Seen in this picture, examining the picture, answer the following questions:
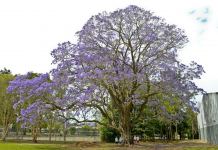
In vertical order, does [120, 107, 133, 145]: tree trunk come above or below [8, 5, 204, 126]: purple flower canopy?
below

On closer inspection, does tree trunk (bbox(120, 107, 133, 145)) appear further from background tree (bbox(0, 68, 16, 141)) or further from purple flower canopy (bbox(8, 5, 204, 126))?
background tree (bbox(0, 68, 16, 141))

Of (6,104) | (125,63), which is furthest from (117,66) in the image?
(6,104)

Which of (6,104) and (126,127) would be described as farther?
(6,104)

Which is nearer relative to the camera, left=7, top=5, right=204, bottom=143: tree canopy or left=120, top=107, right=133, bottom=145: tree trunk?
left=7, top=5, right=204, bottom=143: tree canopy

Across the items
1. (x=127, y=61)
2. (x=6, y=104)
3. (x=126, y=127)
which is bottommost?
(x=126, y=127)

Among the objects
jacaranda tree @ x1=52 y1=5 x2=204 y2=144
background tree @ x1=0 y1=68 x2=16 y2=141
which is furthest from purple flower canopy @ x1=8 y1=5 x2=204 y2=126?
background tree @ x1=0 y1=68 x2=16 y2=141

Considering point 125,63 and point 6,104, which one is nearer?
point 125,63

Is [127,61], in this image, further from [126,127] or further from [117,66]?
[126,127]

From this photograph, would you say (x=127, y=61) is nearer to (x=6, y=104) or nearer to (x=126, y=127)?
(x=126, y=127)

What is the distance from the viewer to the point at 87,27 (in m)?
23.7

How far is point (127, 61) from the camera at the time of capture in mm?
25234

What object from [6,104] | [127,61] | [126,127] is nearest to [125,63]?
[127,61]

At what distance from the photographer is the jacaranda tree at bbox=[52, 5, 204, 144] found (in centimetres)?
2272

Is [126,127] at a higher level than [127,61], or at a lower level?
lower
